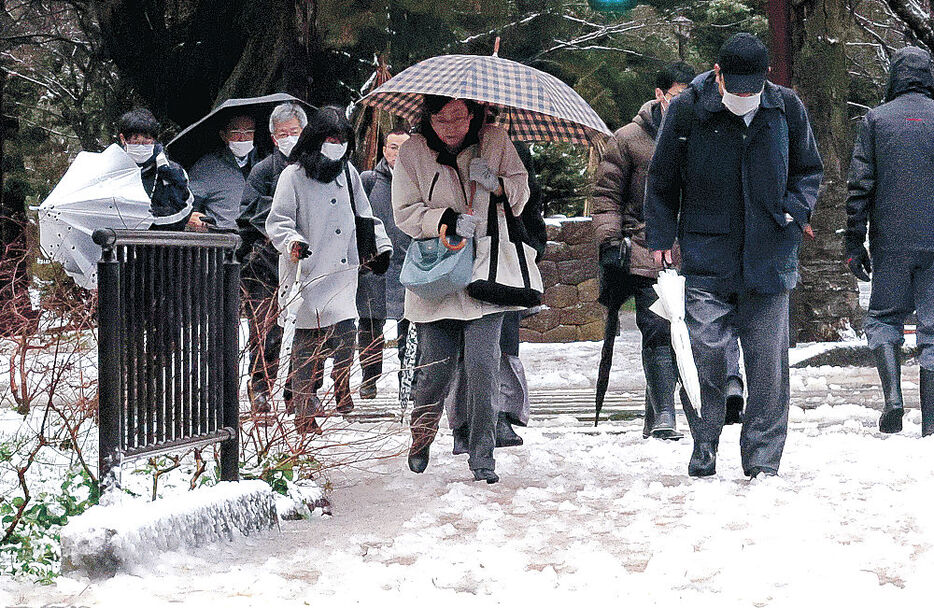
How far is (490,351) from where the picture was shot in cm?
685

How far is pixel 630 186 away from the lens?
8438mm

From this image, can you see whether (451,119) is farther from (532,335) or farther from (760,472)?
(532,335)

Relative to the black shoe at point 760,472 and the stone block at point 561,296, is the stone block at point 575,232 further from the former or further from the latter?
the black shoe at point 760,472

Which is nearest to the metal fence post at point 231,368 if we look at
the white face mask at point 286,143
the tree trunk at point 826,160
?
the white face mask at point 286,143

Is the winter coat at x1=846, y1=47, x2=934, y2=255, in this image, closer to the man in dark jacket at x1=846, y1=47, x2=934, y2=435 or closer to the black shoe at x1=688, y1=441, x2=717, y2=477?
the man in dark jacket at x1=846, y1=47, x2=934, y2=435

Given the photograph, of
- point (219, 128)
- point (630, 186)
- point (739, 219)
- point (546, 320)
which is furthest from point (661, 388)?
point (546, 320)

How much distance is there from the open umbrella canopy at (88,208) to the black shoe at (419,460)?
195 cm

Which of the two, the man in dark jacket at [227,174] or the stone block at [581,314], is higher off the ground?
the man in dark jacket at [227,174]

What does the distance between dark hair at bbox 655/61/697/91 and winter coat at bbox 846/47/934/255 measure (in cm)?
106

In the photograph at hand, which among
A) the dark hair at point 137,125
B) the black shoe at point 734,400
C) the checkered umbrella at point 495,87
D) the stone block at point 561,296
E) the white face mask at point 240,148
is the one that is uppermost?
the checkered umbrella at point 495,87

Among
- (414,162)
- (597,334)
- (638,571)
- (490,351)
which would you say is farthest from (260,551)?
(597,334)

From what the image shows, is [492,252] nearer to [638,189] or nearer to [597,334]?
[638,189]

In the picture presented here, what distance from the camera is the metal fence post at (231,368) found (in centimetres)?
566

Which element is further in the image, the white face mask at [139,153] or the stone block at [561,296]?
the stone block at [561,296]
